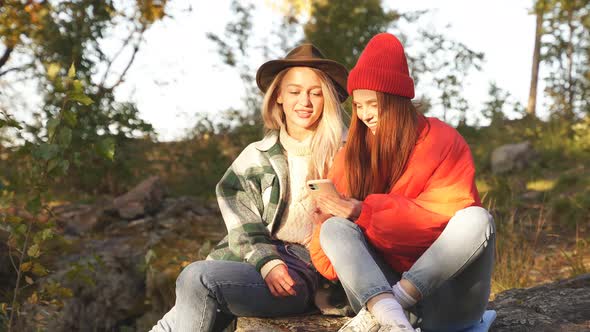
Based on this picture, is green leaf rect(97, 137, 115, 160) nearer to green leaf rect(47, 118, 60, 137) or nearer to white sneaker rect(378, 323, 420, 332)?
green leaf rect(47, 118, 60, 137)

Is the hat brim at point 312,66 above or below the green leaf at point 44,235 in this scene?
above

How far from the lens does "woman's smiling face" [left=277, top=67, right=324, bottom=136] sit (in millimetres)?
3047

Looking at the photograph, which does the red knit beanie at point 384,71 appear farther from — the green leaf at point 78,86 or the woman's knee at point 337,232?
the green leaf at point 78,86

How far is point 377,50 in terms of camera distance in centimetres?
273

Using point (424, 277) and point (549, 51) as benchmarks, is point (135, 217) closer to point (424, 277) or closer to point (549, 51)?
point (424, 277)

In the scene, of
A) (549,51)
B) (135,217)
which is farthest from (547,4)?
(135,217)

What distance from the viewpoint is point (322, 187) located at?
2.57 metres

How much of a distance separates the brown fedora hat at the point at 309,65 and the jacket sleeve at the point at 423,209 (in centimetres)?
71

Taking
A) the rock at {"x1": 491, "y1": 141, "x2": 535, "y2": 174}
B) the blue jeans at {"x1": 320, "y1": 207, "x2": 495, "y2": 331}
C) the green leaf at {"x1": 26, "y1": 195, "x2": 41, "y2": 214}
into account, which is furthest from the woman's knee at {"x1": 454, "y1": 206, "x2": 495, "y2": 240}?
the rock at {"x1": 491, "y1": 141, "x2": 535, "y2": 174}

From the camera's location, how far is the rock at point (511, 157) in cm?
968

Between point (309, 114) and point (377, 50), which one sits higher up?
point (377, 50)

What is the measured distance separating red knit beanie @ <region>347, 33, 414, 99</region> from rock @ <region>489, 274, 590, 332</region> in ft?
4.06

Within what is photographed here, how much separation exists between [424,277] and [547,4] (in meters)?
5.92

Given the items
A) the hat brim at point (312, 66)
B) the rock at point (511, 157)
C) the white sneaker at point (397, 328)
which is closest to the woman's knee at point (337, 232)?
the white sneaker at point (397, 328)
